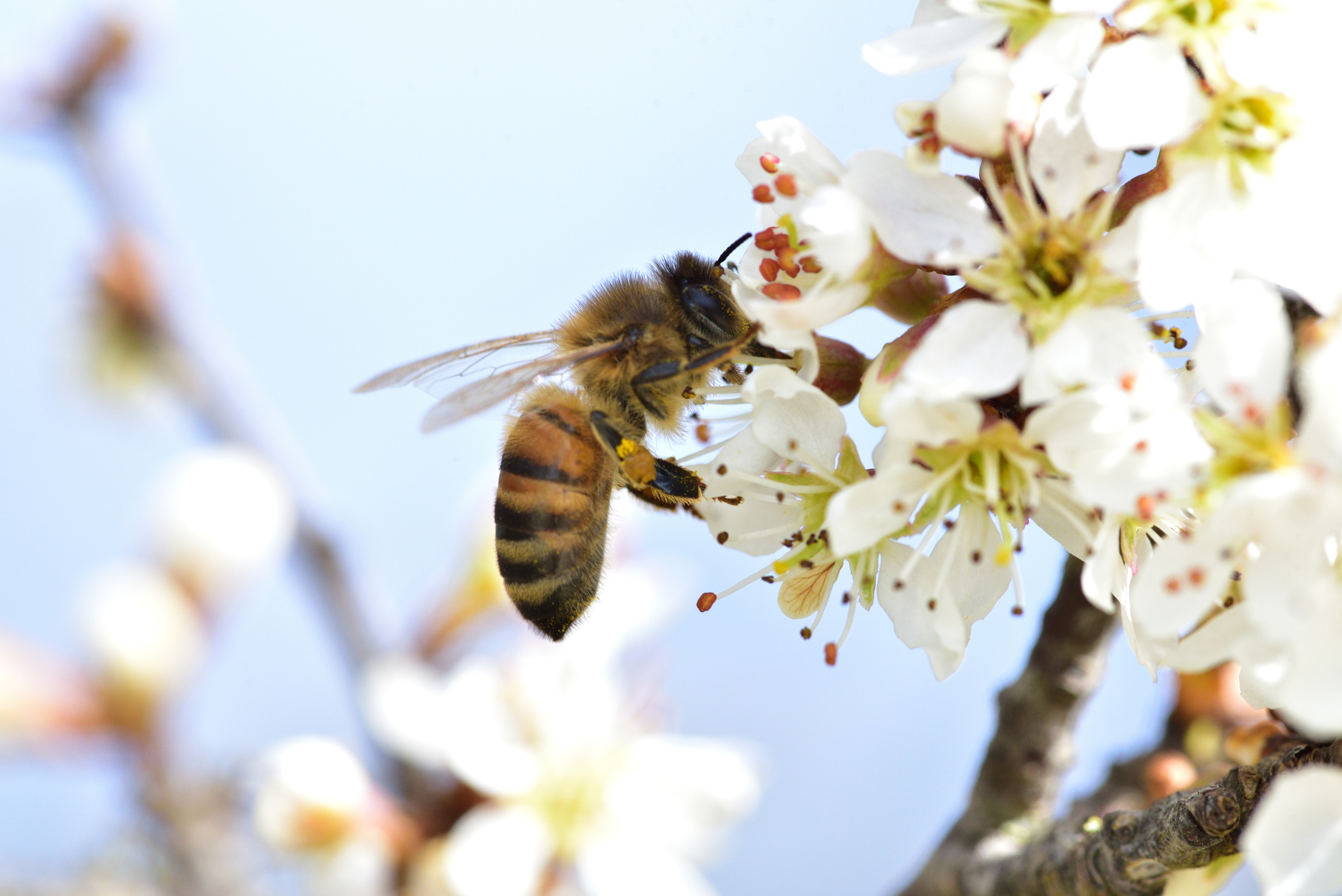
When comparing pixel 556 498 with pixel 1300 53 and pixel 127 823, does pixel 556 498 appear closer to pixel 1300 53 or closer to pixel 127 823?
pixel 1300 53

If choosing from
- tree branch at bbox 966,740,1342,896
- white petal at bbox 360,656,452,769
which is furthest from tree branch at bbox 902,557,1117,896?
white petal at bbox 360,656,452,769

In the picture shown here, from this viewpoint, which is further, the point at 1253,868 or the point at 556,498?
the point at 556,498

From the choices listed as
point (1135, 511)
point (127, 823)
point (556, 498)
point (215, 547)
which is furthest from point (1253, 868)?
point (127, 823)

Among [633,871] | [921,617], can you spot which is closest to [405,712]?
[633,871]

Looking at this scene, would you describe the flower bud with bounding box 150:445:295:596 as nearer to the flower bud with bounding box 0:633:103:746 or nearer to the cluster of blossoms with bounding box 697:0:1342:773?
the flower bud with bounding box 0:633:103:746

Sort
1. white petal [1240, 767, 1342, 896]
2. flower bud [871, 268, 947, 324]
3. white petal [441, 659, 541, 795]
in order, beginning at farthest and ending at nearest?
1. white petal [441, 659, 541, 795]
2. flower bud [871, 268, 947, 324]
3. white petal [1240, 767, 1342, 896]

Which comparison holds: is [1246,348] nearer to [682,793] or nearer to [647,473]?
[647,473]

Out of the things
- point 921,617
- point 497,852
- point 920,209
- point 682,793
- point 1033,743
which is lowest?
point 682,793
